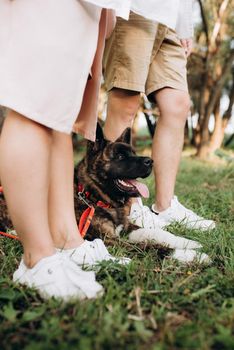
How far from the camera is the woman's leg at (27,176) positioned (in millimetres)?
1575

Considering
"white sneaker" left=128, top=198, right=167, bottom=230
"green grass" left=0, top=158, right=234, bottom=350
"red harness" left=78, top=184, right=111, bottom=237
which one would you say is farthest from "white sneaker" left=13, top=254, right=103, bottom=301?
"white sneaker" left=128, top=198, right=167, bottom=230

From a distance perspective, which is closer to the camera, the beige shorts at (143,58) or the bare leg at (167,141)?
the beige shorts at (143,58)

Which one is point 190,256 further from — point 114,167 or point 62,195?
point 114,167

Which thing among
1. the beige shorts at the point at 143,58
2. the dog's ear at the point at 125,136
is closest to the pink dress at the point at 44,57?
the beige shorts at the point at 143,58

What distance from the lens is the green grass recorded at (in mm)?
1271

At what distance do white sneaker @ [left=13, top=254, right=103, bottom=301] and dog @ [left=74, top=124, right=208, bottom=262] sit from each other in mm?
1085

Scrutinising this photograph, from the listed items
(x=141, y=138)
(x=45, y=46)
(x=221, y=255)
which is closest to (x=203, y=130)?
(x=141, y=138)

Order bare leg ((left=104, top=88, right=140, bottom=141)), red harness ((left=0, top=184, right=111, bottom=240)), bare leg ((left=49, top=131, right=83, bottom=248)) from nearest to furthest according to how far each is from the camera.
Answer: bare leg ((left=49, top=131, right=83, bottom=248)), red harness ((left=0, top=184, right=111, bottom=240)), bare leg ((left=104, top=88, right=140, bottom=141))

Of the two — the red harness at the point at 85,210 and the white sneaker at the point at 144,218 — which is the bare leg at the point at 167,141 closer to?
the white sneaker at the point at 144,218

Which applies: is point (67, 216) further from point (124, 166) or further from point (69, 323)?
point (124, 166)

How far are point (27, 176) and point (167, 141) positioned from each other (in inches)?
71.1

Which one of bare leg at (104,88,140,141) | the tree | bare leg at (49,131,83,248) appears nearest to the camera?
bare leg at (49,131,83,248)

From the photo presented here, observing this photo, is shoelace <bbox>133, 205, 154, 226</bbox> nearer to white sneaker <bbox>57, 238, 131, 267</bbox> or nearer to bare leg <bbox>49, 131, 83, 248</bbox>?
white sneaker <bbox>57, 238, 131, 267</bbox>

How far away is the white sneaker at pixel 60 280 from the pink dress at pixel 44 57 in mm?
547
